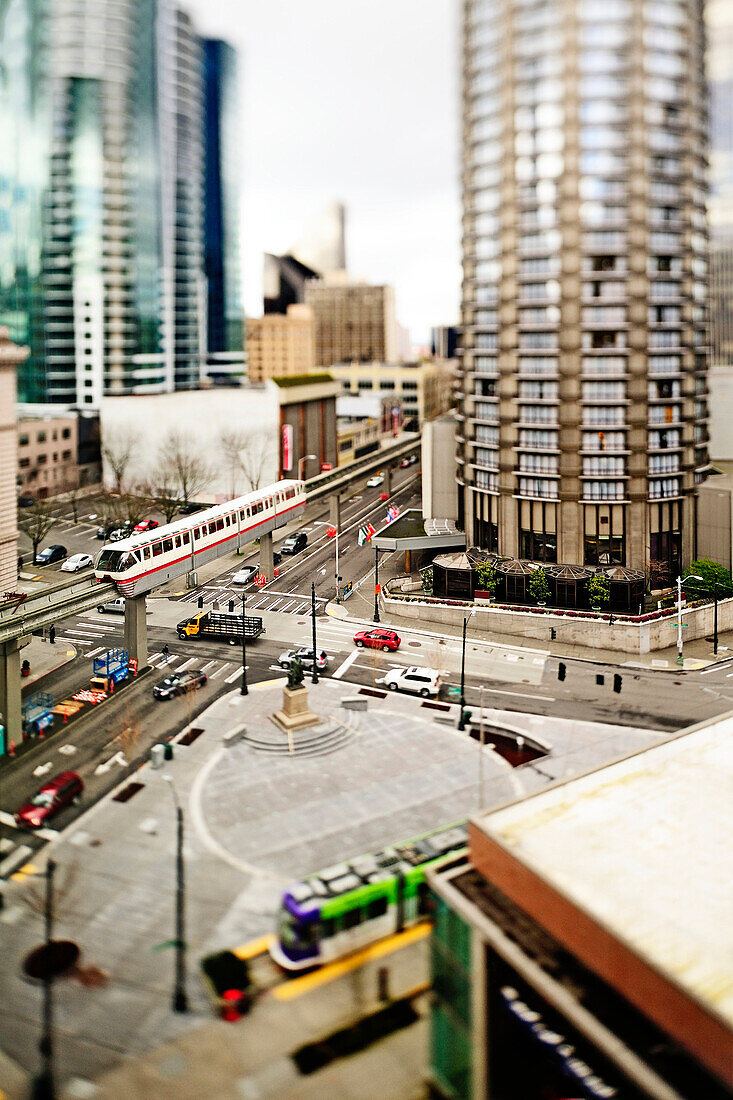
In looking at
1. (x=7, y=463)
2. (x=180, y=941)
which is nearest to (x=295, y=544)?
(x=7, y=463)

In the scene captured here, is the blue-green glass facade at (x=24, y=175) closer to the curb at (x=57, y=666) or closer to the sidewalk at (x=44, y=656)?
the sidewalk at (x=44, y=656)

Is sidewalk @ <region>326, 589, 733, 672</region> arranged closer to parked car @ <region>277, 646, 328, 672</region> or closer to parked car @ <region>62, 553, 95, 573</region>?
parked car @ <region>277, 646, 328, 672</region>

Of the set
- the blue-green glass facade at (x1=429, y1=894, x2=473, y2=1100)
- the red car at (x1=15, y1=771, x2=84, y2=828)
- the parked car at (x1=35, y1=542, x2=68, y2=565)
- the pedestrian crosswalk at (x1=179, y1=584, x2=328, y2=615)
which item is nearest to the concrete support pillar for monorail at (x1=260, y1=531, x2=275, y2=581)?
the pedestrian crosswalk at (x1=179, y1=584, x2=328, y2=615)

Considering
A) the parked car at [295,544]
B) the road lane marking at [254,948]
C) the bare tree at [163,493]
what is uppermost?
the bare tree at [163,493]

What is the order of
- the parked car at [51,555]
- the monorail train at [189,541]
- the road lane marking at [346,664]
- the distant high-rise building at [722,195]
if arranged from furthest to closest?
the distant high-rise building at [722,195] < the parked car at [51,555] < the road lane marking at [346,664] < the monorail train at [189,541]

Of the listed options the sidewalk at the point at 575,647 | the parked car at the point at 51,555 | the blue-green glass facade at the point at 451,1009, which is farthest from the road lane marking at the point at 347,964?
the parked car at the point at 51,555

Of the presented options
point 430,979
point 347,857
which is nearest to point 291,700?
point 347,857
